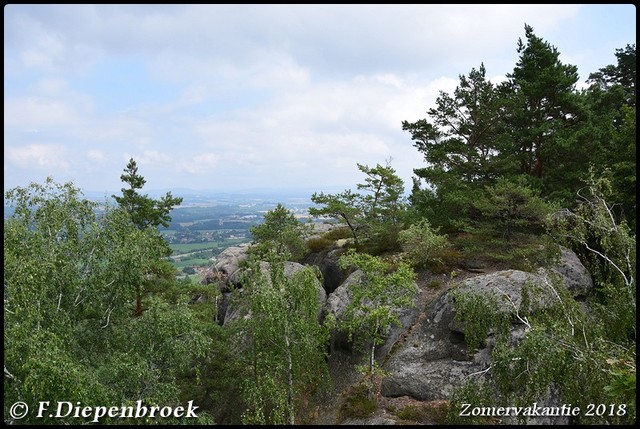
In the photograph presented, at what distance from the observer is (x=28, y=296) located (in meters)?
9.40

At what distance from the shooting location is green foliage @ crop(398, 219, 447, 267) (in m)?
20.2

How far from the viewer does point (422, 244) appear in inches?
828

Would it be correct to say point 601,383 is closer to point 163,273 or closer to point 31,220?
point 31,220

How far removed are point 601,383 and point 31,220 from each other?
16375 mm

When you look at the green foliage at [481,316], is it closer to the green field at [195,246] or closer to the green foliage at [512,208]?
the green foliage at [512,208]

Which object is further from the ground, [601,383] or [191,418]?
[601,383]

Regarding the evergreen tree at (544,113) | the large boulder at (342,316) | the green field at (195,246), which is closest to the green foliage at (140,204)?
the large boulder at (342,316)

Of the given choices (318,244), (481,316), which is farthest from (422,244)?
(318,244)

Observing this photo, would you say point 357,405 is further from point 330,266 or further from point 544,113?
point 544,113

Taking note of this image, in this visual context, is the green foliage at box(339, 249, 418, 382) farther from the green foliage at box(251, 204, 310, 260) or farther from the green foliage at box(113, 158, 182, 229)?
the green foliage at box(113, 158, 182, 229)

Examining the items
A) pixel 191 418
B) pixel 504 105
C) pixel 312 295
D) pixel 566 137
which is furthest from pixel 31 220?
pixel 566 137

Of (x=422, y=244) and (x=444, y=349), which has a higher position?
(x=422, y=244)

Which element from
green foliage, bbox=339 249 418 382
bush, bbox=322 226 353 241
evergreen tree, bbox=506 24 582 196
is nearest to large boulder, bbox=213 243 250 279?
bush, bbox=322 226 353 241

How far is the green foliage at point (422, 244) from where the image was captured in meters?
20.2
